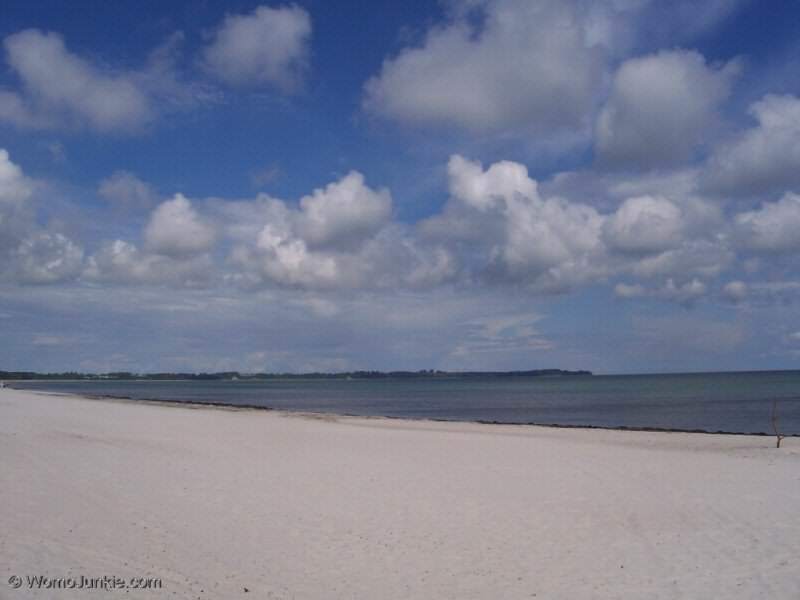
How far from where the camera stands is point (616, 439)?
31.7m

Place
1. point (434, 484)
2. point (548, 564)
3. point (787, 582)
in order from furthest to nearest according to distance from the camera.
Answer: point (434, 484) < point (548, 564) < point (787, 582)

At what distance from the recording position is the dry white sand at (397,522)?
369 inches

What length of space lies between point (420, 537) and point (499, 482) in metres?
6.02

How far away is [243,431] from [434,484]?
17.5 meters

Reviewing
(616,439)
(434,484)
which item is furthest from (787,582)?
(616,439)

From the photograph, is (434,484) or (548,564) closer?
(548,564)

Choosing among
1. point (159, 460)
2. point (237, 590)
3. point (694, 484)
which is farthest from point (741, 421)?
point (237, 590)

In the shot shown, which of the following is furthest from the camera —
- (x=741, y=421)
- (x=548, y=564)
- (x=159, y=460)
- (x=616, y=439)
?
(x=741, y=421)

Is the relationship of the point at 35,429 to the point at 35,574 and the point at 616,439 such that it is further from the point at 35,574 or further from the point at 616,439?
the point at 616,439

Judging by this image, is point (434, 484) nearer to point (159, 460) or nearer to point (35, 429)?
point (159, 460)

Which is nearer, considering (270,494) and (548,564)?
(548,564)

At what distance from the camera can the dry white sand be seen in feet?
30.8

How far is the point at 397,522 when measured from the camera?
12906 mm

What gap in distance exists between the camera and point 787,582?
374 inches
